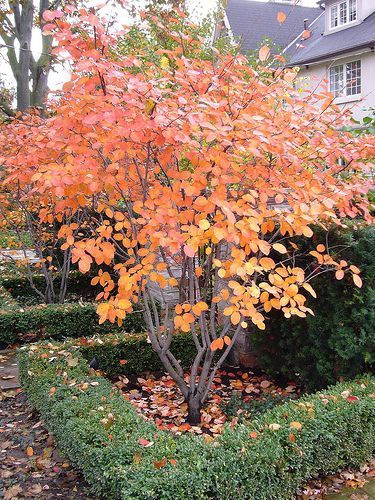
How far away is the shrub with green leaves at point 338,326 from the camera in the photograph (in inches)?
148

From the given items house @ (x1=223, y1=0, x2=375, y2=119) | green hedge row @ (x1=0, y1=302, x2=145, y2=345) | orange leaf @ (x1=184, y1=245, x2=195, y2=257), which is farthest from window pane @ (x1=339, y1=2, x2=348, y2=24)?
orange leaf @ (x1=184, y1=245, x2=195, y2=257)

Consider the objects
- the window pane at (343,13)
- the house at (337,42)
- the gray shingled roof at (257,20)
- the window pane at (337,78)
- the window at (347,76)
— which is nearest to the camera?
the house at (337,42)

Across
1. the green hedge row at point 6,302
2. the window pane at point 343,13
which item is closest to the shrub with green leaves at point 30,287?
the green hedge row at point 6,302

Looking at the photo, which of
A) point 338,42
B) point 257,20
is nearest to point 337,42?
Result: point 338,42

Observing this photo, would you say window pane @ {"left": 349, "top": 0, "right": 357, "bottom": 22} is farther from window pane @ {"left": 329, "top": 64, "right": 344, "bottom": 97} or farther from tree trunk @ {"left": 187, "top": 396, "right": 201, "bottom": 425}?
tree trunk @ {"left": 187, "top": 396, "right": 201, "bottom": 425}

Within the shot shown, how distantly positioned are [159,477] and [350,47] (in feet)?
67.1

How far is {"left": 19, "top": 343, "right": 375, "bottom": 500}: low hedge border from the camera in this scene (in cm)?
258

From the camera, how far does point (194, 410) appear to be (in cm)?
410

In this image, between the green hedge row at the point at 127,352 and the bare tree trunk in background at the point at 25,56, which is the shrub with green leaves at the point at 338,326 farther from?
the bare tree trunk in background at the point at 25,56

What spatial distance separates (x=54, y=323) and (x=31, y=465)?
3277 millimetres

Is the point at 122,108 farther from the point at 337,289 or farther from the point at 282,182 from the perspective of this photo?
the point at 337,289

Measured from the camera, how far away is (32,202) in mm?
8227

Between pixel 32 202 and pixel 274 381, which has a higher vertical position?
pixel 32 202

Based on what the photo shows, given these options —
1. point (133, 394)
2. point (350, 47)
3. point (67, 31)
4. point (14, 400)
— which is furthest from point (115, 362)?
point (350, 47)
